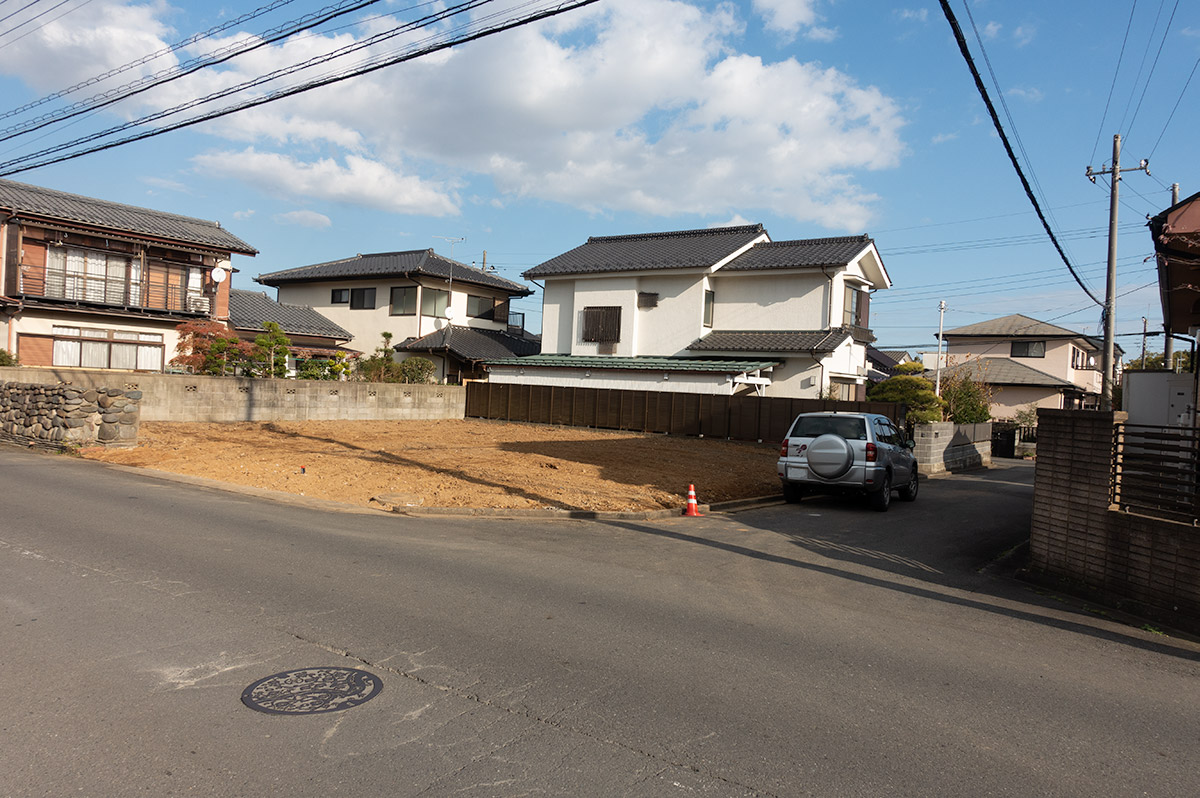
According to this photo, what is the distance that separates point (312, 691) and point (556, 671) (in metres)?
1.49

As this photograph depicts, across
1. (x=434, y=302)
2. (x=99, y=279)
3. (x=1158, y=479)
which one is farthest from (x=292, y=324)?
(x=1158, y=479)

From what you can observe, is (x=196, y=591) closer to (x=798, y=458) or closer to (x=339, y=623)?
(x=339, y=623)

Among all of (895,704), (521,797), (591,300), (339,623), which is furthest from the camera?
(591,300)

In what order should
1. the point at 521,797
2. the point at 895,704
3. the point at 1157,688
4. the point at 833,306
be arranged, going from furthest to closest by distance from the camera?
the point at 833,306, the point at 1157,688, the point at 895,704, the point at 521,797

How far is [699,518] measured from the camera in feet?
40.4

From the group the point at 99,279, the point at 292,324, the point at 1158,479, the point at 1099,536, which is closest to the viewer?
the point at 1158,479

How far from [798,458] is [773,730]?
1010 centimetres

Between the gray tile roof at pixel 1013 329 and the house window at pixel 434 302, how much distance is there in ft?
112

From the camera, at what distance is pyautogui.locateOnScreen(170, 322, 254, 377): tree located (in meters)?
25.6

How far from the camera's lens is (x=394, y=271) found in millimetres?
39719

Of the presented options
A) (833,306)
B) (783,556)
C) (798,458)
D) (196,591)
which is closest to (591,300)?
(833,306)

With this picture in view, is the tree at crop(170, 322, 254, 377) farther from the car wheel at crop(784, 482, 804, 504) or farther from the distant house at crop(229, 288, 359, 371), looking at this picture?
the car wheel at crop(784, 482, 804, 504)

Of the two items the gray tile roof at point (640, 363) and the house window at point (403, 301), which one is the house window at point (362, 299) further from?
the gray tile roof at point (640, 363)

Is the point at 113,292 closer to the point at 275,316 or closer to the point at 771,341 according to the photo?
the point at 275,316
